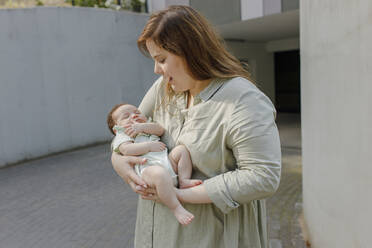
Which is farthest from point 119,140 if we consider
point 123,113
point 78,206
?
point 78,206

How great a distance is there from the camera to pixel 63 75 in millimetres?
9336

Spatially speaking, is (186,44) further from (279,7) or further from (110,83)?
(110,83)

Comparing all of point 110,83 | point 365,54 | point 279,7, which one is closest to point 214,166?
point 365,54

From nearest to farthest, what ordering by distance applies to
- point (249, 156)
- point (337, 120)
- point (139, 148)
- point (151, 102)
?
1. point (249, 156)
2. point (139, 148)
3. point (151, 102)
4. point (337, 120)

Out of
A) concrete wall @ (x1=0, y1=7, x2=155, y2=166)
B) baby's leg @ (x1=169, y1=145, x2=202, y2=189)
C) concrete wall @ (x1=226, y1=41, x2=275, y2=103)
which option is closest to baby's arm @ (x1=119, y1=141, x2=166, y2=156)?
baby's leg @ (x1=169, y1=145, x2=202, y2=189)

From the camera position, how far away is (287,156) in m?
7.99

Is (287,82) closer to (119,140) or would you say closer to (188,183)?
(119,140)

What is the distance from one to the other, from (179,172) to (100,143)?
907 centimetres

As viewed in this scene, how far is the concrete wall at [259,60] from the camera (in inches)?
567

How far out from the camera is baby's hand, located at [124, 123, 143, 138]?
191 cm

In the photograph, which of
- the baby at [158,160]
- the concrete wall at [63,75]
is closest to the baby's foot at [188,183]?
the baby at [158,160]

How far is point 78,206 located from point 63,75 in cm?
483

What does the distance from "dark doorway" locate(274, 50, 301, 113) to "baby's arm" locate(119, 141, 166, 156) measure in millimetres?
15420

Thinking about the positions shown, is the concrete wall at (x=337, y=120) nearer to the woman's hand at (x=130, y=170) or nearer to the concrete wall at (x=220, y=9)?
the woman's hand at (x=130, y=170)
